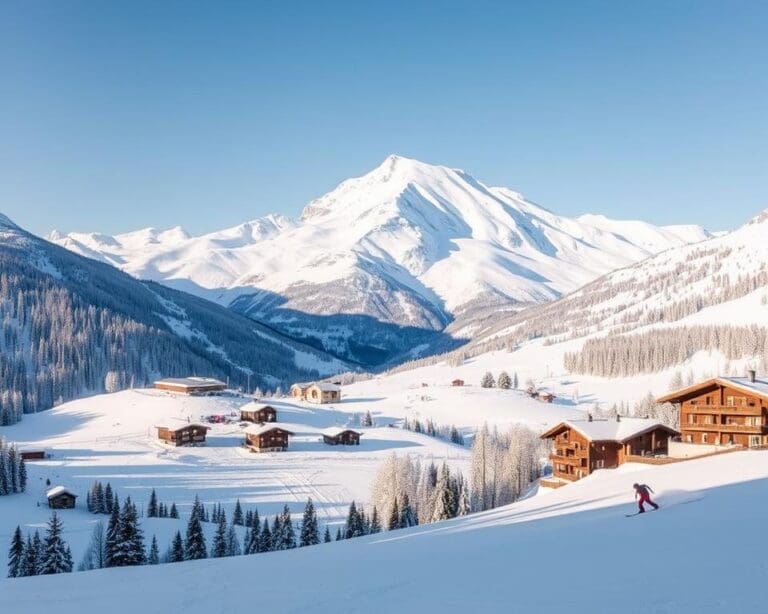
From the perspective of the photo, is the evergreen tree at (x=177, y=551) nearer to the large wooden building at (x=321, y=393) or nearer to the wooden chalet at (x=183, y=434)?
the wooden chalet at (x=183, y=434)

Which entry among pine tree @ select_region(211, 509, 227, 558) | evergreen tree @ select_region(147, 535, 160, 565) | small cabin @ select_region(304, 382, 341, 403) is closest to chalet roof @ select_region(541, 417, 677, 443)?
pine tree @ select_region(211, 509, 227, 558)

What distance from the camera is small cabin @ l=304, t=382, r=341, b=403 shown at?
564ft

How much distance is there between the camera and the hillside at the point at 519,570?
15289 millimetres

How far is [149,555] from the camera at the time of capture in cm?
5731

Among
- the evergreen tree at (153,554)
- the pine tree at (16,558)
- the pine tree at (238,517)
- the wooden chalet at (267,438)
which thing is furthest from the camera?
the wooden chalet at (267,438)

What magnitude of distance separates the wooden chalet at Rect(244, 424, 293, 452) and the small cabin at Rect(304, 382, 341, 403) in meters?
51.9

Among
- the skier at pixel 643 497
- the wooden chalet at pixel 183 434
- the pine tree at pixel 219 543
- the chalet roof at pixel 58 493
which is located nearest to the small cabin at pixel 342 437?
the wooden chalet at pixel 183 434

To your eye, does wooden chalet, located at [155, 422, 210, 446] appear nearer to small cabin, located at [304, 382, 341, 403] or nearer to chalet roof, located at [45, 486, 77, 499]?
chalet roof, located at [45, 486, 77, 499]

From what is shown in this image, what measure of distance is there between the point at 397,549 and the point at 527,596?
10350mm

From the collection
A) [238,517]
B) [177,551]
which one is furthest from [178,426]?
[177,551]

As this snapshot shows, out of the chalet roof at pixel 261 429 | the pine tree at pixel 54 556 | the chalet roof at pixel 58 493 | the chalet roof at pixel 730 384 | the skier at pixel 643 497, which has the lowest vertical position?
the chalet roof at pixel 58 493

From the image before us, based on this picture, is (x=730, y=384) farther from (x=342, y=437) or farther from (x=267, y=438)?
(x=342, y=437)

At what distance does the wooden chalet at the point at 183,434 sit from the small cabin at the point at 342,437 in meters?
21.1

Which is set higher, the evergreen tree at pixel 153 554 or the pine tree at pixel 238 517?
the evergreen tree at pixel 153 554
